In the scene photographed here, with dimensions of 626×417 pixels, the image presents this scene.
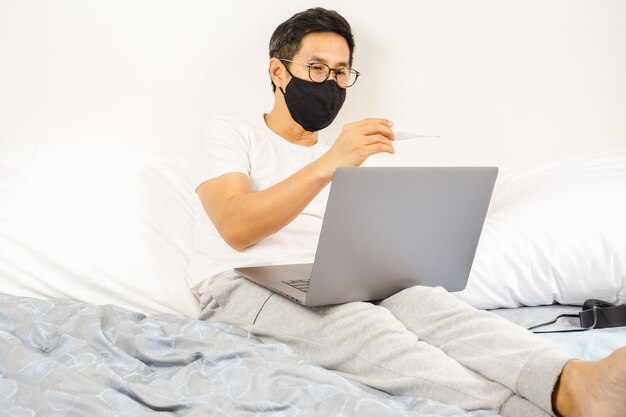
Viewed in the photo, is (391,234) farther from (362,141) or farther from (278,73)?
(278,73)

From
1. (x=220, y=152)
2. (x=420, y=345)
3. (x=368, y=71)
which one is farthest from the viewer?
(x=368, y=71)

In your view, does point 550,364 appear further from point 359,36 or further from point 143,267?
point 359,36

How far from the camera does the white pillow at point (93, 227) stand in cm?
154

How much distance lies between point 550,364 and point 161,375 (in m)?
0.57

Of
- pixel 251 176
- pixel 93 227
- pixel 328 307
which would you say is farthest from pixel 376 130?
pixel 93 227

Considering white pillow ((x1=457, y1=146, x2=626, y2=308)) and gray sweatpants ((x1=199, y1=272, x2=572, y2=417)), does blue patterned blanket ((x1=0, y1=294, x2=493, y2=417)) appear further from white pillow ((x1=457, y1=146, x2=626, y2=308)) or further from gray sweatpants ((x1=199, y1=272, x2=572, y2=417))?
white pillow ((x1=457, y1=146, x2=626, y2=308))

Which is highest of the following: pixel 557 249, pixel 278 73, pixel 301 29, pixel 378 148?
pixel 301 29

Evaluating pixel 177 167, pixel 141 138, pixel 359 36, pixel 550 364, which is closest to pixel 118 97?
pixel 141 138

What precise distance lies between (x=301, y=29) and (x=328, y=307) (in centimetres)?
79

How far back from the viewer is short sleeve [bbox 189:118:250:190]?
1.55m

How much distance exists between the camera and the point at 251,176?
162 cm

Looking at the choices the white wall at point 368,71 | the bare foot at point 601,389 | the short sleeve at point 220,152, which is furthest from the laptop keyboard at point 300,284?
the white wall at point 368,71

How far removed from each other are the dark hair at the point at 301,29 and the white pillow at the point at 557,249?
2.02 ft

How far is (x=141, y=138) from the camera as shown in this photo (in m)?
1.94
